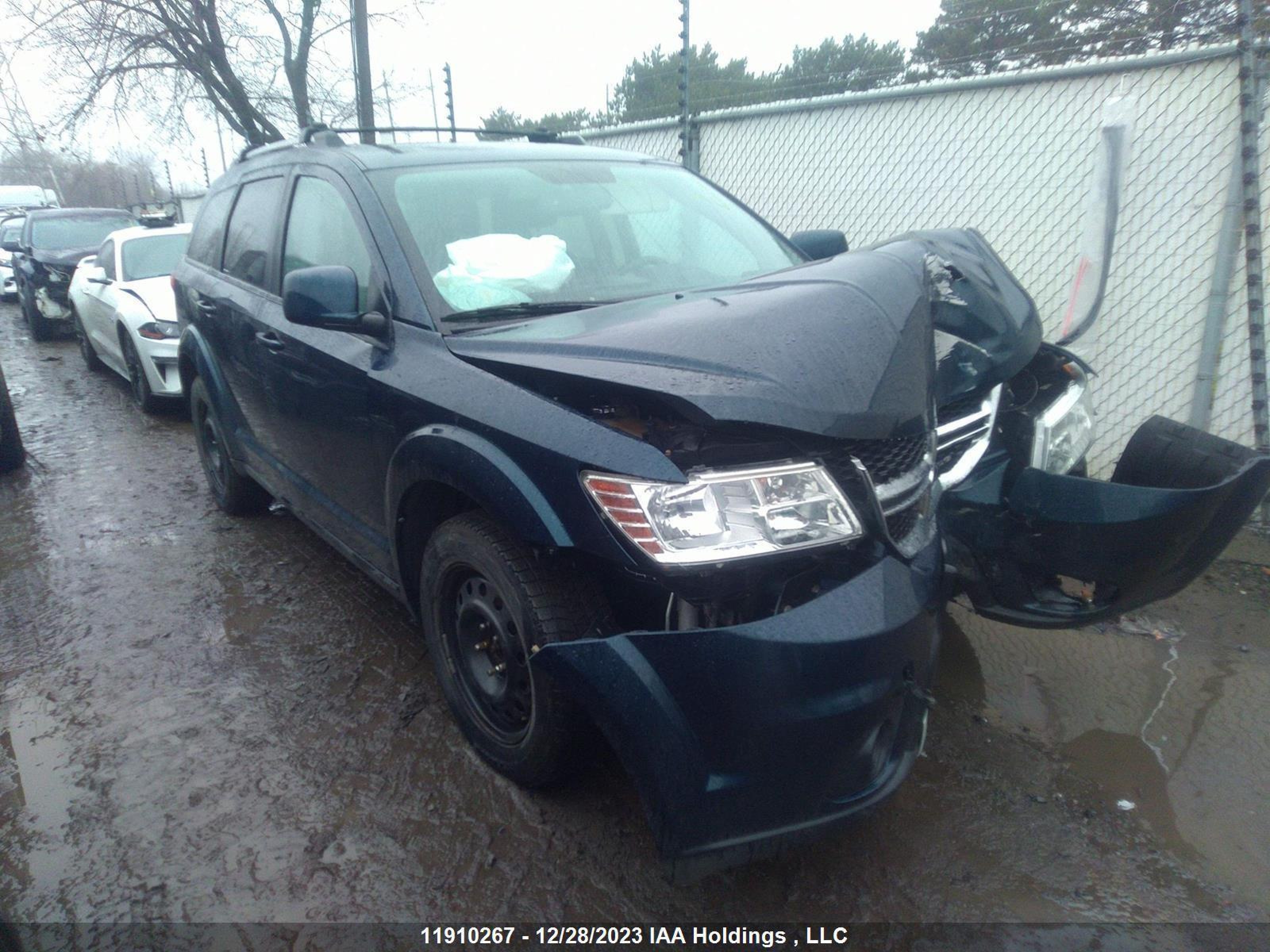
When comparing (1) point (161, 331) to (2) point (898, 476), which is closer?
(2) point (898, 476)

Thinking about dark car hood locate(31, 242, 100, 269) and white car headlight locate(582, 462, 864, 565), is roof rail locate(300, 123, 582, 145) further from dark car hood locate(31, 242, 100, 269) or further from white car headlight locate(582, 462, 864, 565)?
dark car hood locate(31, 242, 100, 269)

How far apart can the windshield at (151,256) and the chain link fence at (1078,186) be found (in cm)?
569

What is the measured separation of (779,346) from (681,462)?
0.35 m

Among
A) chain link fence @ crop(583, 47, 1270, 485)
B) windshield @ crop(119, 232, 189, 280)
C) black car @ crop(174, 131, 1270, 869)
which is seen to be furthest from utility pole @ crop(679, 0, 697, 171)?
windshield @ crop(119, 232, 189, 280)

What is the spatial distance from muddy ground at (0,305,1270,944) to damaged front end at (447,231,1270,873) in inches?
14.0

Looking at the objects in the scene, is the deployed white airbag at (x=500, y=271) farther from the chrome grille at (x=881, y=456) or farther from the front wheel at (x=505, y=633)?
the chrome grille at (x=881, y=456)

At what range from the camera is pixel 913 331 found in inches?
86.1

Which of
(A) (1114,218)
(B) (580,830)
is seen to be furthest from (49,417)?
(A) (1114,218)

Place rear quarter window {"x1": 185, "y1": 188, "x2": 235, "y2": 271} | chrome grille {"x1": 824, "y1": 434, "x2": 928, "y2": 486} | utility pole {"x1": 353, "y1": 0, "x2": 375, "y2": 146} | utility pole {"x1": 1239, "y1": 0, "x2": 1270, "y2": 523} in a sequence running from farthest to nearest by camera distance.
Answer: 1. utility pole {"x1": 353, "y1": 0, "x2": 375, "y2": 146}
2. rear quarter window {"x1": 185, "y1": 188, "x2": 235, "y2": 271}
3. utility pole {"x1": 1239, "y1": 0, "x2": 1270, "y2": 523}
4. chrome grille {"x1": 824, "y1": 434, "x2": 928, "y2": 486}

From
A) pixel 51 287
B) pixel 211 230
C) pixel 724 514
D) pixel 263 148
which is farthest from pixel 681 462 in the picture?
pixel 51 287

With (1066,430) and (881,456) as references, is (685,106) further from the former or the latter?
(881,456)

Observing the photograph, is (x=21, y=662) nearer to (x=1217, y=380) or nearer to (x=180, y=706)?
(x=180, y=706)

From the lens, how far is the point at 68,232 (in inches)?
483

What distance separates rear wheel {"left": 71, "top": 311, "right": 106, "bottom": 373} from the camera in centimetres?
948
